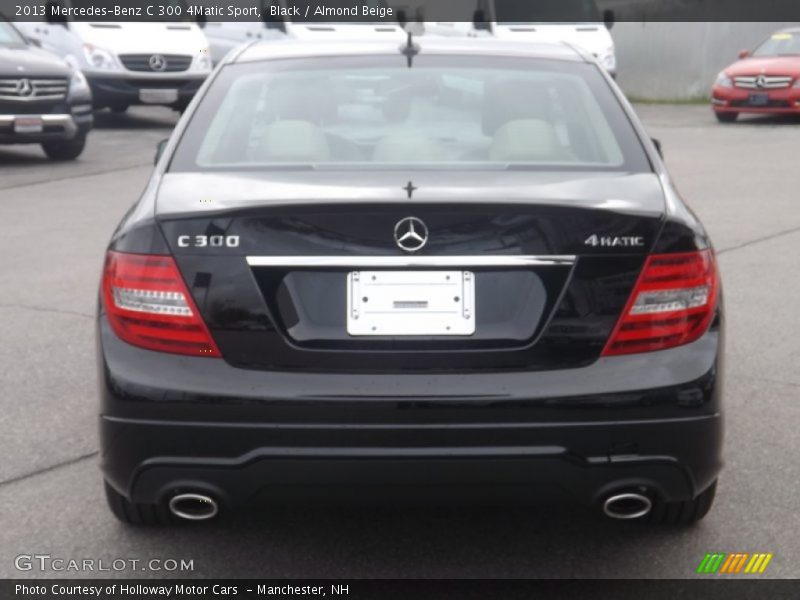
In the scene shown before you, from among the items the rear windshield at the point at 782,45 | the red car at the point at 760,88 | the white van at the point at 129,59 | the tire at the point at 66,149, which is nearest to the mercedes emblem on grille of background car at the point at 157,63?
the white van at the point at 129,59

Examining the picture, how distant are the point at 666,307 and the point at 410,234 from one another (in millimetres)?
697

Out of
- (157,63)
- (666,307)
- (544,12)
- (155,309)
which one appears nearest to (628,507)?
(666,307)

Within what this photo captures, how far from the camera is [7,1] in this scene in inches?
771

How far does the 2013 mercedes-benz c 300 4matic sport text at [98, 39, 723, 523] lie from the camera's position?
3.65 m

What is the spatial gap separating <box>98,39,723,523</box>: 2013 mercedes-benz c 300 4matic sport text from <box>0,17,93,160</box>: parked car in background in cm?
1215

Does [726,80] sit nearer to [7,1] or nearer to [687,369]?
[7,1]

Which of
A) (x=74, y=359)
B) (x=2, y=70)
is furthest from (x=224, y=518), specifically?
(x=2, y=70)

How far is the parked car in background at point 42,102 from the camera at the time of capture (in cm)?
1548

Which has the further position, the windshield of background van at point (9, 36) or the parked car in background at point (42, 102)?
the windshield of background van at point (9, 36)

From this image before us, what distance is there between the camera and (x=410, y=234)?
12.0 feet

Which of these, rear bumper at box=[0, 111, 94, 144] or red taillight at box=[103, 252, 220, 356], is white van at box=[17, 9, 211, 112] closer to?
rear bumper at box=[0, 111, 94, 144]

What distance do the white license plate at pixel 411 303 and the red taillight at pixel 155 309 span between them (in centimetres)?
39

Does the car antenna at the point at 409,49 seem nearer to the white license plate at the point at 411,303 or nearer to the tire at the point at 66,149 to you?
the white license plate at the point at 411,303

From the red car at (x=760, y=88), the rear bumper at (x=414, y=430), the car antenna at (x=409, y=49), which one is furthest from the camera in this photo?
the red car at (x=760, y=88)
